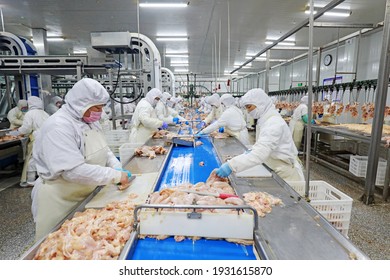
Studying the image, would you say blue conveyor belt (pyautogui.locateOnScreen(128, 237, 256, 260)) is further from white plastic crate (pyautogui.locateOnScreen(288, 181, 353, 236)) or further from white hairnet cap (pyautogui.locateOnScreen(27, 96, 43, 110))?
white hairnet cap (pyautogui.locateOnScreen(27, 96, 43, 110))

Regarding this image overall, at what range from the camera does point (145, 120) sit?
17.0 feet

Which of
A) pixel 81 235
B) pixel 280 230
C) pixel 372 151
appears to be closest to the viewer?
pixel 81 235

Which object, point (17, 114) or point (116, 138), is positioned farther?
point (17, 114)

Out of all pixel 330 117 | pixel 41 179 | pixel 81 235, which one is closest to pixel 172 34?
pixel 330 117

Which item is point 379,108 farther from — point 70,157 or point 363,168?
point 70,157

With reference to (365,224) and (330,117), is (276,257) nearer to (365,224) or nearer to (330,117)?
(365,224)

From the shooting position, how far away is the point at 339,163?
634 cm

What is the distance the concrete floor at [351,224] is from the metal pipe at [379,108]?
34cm

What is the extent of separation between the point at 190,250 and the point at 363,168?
16.6 feet

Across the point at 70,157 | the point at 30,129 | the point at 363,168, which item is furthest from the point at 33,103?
the point at 363,168

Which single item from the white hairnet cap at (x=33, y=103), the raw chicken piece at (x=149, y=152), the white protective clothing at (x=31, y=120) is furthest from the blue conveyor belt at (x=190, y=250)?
the white hairnet cap at (x=33, y=103)

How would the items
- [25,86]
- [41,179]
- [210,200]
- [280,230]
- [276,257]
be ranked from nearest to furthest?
1. [276,257]
2. [280,230]
3. [210,200]
4. [41,179]
5. [25,86]
